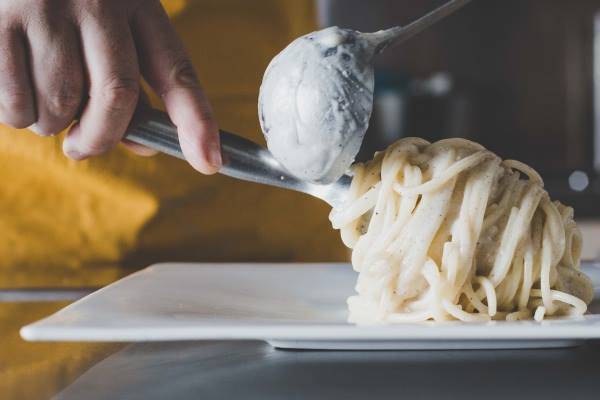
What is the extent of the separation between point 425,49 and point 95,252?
2.93 m

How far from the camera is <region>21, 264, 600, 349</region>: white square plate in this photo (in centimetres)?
72

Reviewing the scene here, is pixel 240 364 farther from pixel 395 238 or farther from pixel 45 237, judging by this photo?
pixel 45 237

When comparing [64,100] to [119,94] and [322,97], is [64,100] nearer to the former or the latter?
[119,94]

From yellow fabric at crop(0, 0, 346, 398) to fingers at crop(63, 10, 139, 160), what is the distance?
21.5 inches

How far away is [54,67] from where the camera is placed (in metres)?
0.95

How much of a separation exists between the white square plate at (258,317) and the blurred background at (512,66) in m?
2.89

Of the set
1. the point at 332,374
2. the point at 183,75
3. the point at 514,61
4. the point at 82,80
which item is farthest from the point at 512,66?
the point at 332,374

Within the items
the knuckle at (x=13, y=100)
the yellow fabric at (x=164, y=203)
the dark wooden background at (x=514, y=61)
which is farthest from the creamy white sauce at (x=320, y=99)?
the dark wooden background at (x=514, y=61)

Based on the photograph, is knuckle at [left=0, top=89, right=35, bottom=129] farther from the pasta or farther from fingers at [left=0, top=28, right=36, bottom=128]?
the pasta

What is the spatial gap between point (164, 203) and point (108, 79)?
64 centimetres

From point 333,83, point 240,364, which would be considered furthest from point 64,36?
point 240,364

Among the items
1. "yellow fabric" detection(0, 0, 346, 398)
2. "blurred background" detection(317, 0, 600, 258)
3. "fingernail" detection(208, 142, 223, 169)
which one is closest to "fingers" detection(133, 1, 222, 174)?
"fingernail" detection(208, 142, 223, 169)

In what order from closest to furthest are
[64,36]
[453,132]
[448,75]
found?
[64,36] → [453,132] → [448,75]

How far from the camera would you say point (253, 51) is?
5.47 ft
